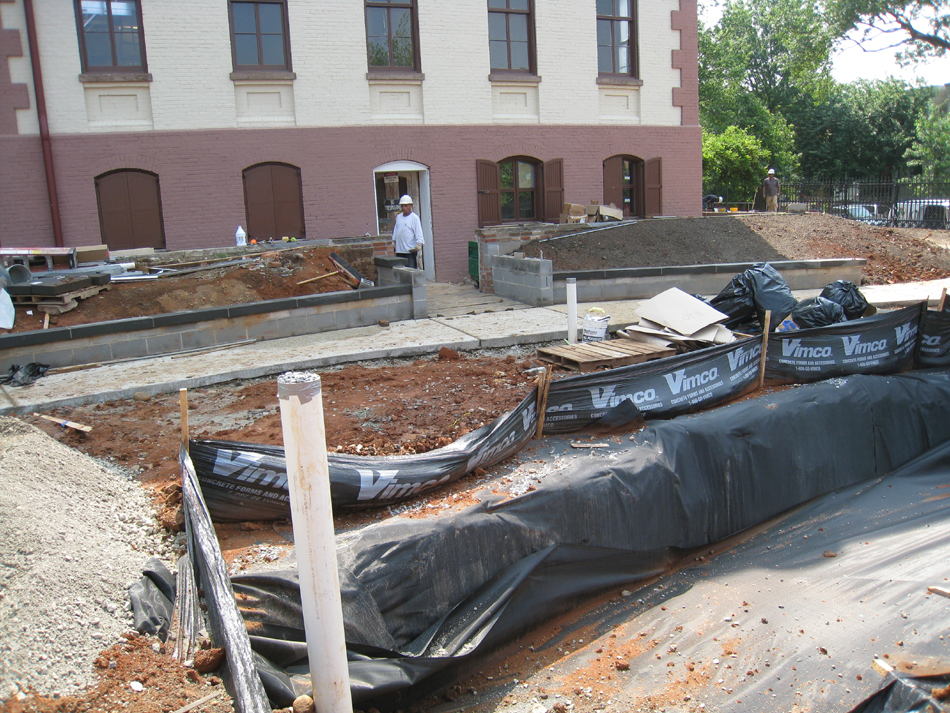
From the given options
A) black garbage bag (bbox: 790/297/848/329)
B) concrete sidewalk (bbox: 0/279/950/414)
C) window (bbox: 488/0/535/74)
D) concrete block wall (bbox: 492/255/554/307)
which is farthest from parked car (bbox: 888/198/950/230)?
concrete block wall (bbox: 492/255/554/307)

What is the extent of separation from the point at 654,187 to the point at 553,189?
2.92m

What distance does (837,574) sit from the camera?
597 centimetres

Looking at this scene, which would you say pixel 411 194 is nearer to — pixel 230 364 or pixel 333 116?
pixel 333 116

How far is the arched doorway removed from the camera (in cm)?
1681

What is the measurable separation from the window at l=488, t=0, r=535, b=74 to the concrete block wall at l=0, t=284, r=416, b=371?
7641mm

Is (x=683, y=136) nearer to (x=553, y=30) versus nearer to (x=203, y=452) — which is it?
(x=553, y=30)

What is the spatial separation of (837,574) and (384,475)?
12.1 ft

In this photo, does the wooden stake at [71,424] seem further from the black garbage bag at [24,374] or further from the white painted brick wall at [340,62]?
the white painted brick wall at [340,62]

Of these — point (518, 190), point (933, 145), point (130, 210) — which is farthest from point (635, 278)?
point (933, 145)

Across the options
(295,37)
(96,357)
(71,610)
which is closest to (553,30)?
(295,37)

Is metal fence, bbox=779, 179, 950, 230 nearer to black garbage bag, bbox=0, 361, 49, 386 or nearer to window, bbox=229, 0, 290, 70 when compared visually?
window, bbox=229, 0, 290, 70

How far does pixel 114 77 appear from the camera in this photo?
14266 mm

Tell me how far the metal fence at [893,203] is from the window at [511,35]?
12.2m

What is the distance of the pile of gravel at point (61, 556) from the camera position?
3.45 meters
